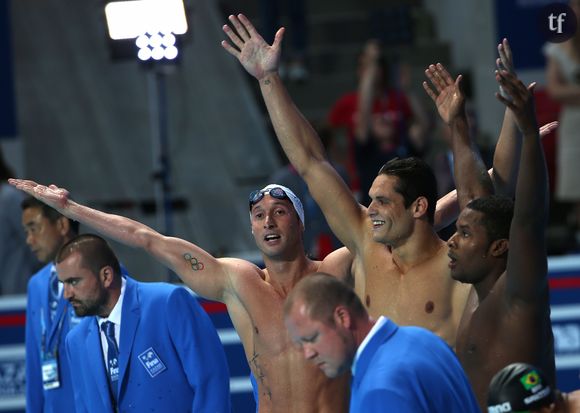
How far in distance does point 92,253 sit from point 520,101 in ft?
8.21

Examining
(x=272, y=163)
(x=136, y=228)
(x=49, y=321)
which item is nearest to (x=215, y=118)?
(x=272, y=163)

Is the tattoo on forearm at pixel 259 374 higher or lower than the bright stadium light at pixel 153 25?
lower

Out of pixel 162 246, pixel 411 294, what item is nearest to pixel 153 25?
pixel 162 246

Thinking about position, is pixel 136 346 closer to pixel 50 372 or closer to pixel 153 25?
pixel 50 372

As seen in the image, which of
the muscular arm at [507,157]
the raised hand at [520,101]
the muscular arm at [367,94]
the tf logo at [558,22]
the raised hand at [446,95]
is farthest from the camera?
the muscular arm at [367,94]

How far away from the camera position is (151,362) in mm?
6426

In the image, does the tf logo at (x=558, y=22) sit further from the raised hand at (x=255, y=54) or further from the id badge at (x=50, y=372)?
the id badge at (x=50, y=372)

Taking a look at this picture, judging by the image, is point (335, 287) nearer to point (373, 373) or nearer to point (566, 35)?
point (373, 373)

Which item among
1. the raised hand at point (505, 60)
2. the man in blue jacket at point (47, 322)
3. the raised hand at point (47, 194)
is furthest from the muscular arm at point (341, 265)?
the man in blue jacket at point (47, 322)

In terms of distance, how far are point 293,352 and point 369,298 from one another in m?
0.44

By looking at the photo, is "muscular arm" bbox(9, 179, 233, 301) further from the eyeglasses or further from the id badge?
the id badge

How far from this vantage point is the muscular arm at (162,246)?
6.30 meters

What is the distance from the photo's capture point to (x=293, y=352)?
20.0 feet

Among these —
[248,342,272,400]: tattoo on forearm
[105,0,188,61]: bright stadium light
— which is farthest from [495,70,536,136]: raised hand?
[105,0,188,61]: bright stadium light
